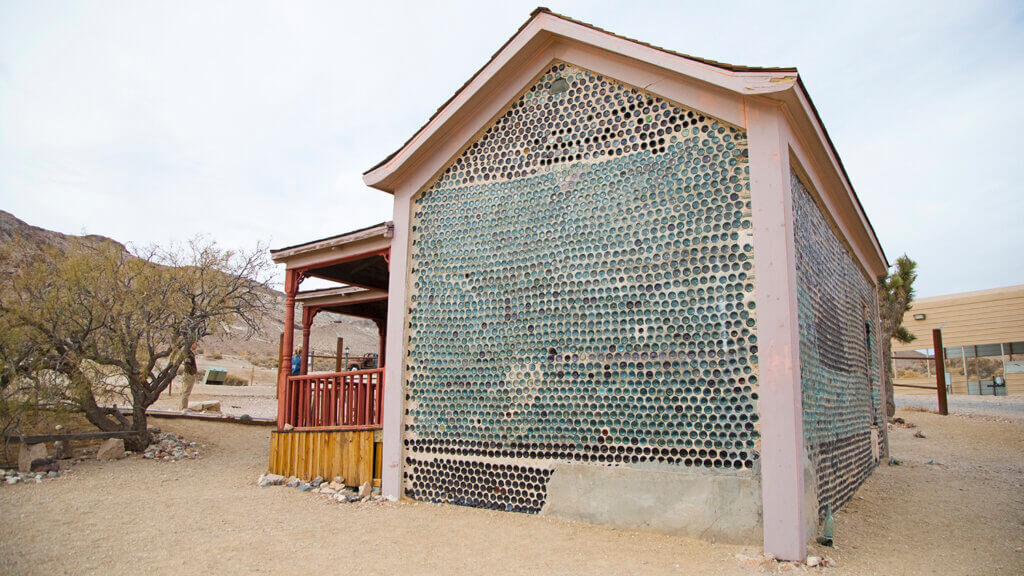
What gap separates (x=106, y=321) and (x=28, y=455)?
259cm

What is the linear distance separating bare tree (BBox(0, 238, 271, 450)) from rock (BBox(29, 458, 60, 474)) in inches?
43.2

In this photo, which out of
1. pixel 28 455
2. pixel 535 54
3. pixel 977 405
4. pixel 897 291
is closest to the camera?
pixel 535 54

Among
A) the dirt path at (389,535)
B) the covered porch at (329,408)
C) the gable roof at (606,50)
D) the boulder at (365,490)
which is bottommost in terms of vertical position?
the dirt path at (389,535)

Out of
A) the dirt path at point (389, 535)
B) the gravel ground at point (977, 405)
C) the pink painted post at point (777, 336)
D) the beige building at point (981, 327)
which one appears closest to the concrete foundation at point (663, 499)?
the dirt path at point (389, 535)

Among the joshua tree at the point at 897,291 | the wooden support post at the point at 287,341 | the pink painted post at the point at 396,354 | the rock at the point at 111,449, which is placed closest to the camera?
the pink painted post at the point at 396,354

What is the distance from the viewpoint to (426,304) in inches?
327

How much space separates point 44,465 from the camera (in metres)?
9.71

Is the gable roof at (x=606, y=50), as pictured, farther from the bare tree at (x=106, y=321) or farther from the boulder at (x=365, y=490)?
the bare tree at (x=106, y=321)

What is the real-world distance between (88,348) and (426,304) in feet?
Result: 22.5

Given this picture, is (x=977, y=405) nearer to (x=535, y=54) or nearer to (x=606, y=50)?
(x=606, y=50)

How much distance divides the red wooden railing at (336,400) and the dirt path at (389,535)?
1179mm

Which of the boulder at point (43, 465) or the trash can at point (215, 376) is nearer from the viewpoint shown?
the boulder at point (43, 465)

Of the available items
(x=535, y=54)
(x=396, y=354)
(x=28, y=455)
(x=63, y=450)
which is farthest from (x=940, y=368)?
(x=28, y=455)

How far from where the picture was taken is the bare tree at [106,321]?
10.5 m
